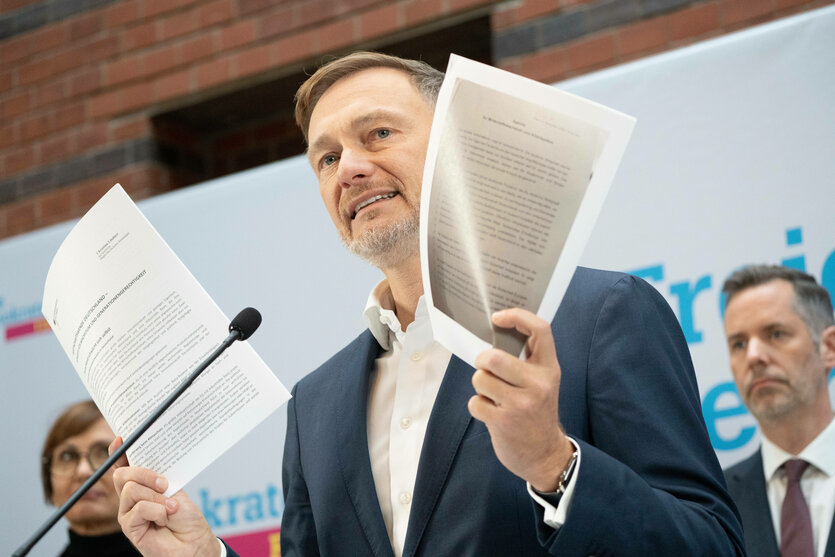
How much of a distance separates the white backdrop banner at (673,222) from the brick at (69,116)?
124 cm

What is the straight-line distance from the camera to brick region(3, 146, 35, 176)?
4379mm

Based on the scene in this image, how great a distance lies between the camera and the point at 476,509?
55.4 inches

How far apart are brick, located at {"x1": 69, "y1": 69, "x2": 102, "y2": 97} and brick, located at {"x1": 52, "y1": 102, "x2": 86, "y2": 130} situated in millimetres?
59

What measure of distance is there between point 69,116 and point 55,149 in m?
0.15

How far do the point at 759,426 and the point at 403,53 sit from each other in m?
2.01

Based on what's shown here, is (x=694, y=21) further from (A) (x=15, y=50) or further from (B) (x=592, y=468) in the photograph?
(A) (x=15, y=50)

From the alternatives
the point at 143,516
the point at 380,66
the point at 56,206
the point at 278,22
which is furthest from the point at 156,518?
the point at 56,206

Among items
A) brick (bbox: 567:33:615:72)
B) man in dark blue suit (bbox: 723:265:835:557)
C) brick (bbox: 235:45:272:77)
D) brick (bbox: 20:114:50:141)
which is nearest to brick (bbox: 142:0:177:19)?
brick (bbox: 235:45:272:77)

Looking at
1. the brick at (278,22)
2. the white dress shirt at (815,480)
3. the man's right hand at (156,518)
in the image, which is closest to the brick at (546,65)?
the brick at (278,22)

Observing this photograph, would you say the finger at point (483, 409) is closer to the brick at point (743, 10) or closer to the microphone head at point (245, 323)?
the microphone head at point (245, 323)

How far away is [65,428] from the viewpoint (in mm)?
3473

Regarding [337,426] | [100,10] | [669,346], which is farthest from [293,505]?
[100,10]

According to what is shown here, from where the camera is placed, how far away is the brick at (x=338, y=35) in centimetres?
376

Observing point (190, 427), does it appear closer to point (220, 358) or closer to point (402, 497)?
point (220, 358)
